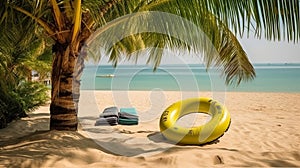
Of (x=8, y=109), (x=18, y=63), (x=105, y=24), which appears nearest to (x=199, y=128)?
(x=105, y=24)

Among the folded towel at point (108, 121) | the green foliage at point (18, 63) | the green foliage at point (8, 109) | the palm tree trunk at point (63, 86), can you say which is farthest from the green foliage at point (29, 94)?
the palm tree trunk at point (63, 86)

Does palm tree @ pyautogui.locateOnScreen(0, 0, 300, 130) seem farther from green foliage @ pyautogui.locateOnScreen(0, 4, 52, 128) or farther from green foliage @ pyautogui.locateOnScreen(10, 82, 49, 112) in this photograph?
green foliage @ pyautogui.locateOnScreen(10, 82, 49, 112)

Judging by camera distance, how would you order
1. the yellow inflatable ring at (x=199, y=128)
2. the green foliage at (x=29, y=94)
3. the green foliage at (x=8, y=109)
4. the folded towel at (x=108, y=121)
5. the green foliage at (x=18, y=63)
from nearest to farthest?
the green foliage at (x=18, y=63), the yellow inflatable ring at (x=199, y=128), the green foliage at (x=8, y=109), the folded towel at (x=108, y=121), the green foliage at (x=29, y=94)

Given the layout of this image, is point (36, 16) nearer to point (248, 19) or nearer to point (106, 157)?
point (106, 157)

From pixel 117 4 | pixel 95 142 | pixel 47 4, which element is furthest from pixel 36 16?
pixel 95 142

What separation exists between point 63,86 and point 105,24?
3.35ft

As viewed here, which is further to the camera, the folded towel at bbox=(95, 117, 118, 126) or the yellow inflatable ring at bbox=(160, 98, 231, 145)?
the folded towel at bbox=(95, 117, 118, 126)

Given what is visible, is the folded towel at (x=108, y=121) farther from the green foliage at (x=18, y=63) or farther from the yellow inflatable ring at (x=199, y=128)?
the green foliage at (x=18, y=63)

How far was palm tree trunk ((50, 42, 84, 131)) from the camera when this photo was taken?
3806 millimetres

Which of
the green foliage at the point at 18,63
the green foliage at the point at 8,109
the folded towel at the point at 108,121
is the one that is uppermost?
the green foliage at the point at 18,63

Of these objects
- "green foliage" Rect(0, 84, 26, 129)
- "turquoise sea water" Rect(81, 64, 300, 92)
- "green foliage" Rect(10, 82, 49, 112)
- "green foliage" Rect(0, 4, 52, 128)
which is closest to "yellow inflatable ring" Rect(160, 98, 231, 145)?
"turquoise sea water" Rect(81, 64, 300, 92)

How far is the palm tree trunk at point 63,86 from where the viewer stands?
381 centimetres

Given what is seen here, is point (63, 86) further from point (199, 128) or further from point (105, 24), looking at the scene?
point (199, 128)

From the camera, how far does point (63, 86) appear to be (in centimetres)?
387
